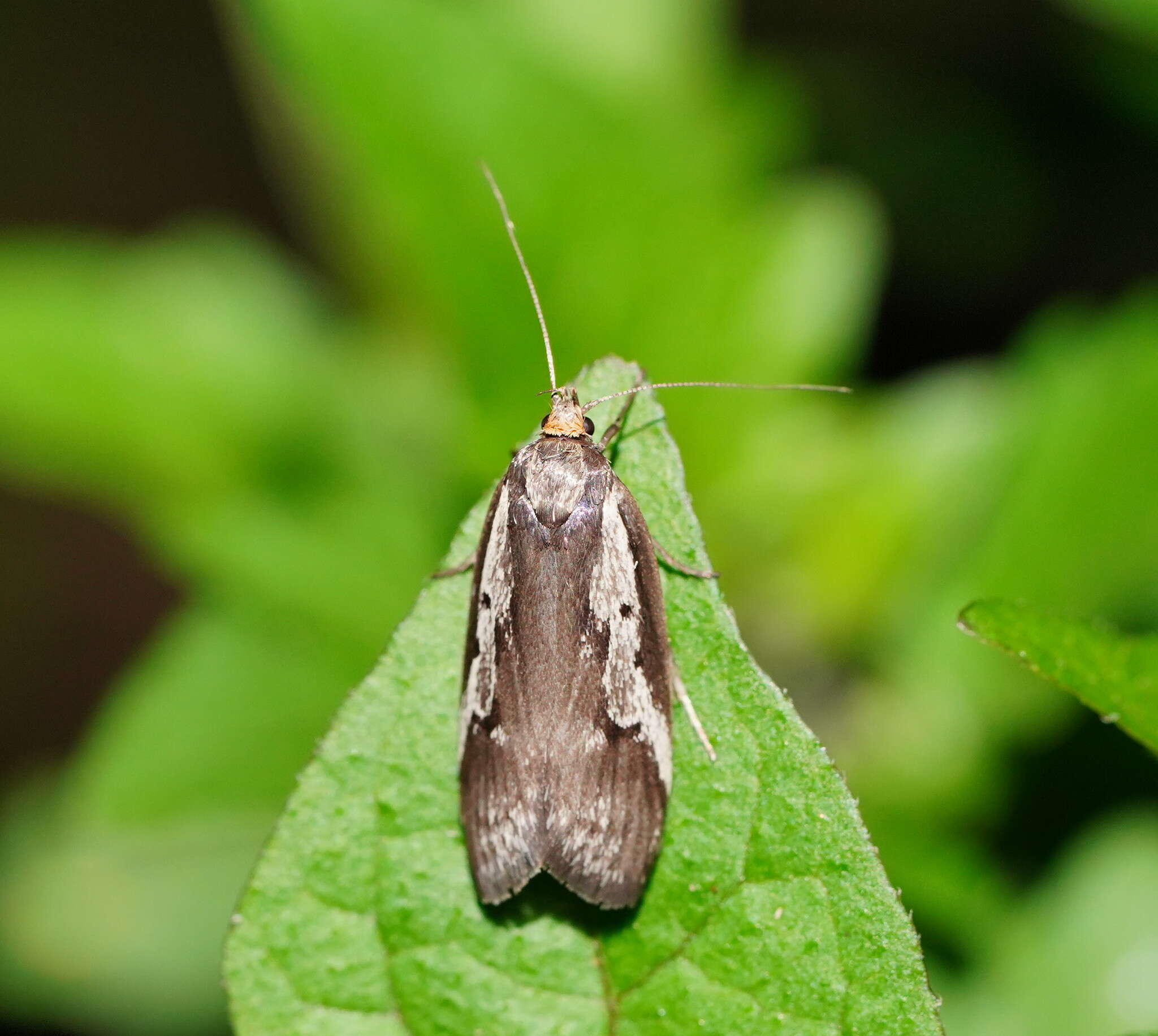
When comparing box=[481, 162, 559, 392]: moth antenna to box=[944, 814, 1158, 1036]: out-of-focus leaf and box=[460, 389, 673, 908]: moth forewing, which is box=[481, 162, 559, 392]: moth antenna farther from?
box=[944, 814, 1158, 1036]: out-of-focus leaf

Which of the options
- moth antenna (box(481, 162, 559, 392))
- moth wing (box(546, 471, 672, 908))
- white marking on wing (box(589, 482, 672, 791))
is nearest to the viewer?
moth wing (box(546, 471, 672, 908))

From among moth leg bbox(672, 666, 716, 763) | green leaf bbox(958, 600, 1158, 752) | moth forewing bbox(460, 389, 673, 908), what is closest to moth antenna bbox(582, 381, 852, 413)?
moth forewing bbox(460, 389, 673, 908)

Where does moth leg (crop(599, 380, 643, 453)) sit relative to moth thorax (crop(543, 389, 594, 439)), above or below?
below

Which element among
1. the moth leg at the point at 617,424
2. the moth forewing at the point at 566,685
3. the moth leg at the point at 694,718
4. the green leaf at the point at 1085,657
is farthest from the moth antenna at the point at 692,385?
the green leaf at the point at 1085,657

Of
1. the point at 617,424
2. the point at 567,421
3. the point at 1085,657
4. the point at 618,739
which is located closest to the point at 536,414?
the point at 567,421

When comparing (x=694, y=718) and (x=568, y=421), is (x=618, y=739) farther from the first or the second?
(x=568, y=421)

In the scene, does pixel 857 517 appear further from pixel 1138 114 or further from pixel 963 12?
pixel 963 12
